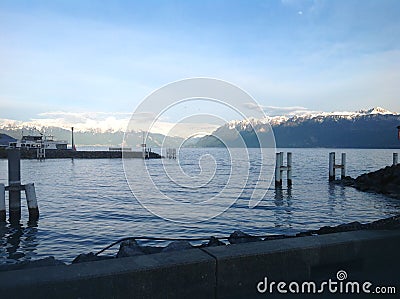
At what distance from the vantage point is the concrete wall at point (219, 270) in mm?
3355

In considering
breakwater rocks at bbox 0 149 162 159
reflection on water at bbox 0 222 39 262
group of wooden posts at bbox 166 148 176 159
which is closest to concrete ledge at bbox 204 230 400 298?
reflection on water at bbox 0 222 39 262

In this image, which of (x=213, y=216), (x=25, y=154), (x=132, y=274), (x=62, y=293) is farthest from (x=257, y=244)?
(x=25, y=154)

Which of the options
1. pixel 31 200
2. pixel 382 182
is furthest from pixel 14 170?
pixel 382 182

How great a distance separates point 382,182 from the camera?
1113 inches

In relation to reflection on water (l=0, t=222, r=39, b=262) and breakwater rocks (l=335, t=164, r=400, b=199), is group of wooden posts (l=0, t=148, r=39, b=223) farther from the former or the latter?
breakwater rocks (l=335, t=164, r=400, b=199)

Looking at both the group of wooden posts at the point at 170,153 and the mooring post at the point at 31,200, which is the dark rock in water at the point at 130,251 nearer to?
the mooring post at the point at 31,200

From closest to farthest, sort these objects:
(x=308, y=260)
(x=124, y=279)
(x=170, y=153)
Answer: (x=124, y=279)
(x=308, y=260)
(x=170, y=153)

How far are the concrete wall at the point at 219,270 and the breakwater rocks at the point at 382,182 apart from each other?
2163 centimetres

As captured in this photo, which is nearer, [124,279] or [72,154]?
[124,279]

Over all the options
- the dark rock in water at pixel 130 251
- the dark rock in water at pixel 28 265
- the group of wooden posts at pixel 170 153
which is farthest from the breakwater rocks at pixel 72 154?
the dark rock in water at pixel 28 265

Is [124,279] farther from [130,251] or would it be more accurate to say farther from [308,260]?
[130,251]

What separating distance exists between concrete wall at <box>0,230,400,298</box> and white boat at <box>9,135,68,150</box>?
88.7 m

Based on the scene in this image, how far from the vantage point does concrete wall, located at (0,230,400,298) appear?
3.36m

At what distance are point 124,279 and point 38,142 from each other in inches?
3760
